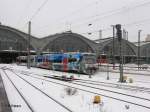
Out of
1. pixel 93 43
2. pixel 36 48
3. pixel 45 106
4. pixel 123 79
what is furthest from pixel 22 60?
pixel 45 106

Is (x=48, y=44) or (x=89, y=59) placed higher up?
(x=48, y=44)

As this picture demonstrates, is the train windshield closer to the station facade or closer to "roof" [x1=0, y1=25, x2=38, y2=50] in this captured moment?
the station facade

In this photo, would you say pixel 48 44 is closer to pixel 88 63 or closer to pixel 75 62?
pixel 75 62

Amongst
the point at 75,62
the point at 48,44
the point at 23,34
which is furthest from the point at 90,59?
the point at 23,34

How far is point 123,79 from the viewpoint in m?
28.0

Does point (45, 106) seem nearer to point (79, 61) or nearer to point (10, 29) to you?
point (79, 61)

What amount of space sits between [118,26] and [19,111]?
54.4 feet

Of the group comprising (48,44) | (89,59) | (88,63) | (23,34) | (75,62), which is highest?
(23,34)

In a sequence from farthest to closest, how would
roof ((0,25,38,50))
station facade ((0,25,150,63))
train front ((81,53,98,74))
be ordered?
roof ((0,25,38,50)) → station facade ((0,25,150,63)) → train front ((81,53,98,74))

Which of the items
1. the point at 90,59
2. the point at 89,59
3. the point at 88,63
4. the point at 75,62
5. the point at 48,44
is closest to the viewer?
the point at 88,63

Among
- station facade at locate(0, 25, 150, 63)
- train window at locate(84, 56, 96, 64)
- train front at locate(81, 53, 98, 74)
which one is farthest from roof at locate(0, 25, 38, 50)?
train front at locate(81, 53, 98, 74)

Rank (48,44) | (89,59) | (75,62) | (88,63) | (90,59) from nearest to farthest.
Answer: (88,63) → (89,59) → (90,59) → (75,62) → (48,44)

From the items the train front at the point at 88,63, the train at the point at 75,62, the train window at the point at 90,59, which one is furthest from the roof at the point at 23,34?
the train front at the point at 88,63

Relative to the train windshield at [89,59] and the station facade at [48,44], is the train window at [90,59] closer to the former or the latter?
the train windshield at [89,59]
